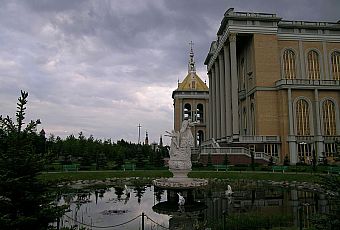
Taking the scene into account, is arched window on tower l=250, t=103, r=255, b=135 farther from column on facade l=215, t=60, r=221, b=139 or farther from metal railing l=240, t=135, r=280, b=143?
column on facade l=215, t=60, r=221, b=139

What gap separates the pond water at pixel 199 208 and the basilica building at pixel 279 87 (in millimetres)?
22324

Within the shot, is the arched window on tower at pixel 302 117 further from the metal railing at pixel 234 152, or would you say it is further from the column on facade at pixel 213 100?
the column on facade at pixel 213 100

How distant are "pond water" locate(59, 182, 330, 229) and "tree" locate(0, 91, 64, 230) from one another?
4857 mm

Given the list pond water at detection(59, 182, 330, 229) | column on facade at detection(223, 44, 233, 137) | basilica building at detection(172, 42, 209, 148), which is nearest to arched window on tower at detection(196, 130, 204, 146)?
basilica building at detection(172, 42, 209, 148)

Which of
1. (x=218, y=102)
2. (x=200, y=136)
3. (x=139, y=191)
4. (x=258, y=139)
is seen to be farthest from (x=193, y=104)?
(x=139, y=191)

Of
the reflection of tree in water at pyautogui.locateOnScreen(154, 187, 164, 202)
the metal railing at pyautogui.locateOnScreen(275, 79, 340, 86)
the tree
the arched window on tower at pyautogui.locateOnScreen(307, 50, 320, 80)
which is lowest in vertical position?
the reflection of tree in water at pyautogui.locateOnScreen(154, 187, 164, 202)

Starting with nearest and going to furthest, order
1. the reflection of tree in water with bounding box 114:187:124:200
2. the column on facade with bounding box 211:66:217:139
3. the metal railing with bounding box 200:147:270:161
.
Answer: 1. the reflection of tree in water with bounding box 114:187:124:200
2. the metal railing with bounding box 200:147:270:161
3. the column on facade with bounding box 211:66:217:139

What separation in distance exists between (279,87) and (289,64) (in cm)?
782

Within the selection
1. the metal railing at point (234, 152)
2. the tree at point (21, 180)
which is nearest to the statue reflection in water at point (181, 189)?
the tree at point (21, 180)

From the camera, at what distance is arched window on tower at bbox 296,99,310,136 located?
4869 cm

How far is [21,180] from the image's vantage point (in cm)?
717

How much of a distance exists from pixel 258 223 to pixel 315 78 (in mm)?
48960

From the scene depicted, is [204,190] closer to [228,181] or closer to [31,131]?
[228,181]

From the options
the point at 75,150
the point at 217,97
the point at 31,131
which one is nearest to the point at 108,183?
the point at 31,131
